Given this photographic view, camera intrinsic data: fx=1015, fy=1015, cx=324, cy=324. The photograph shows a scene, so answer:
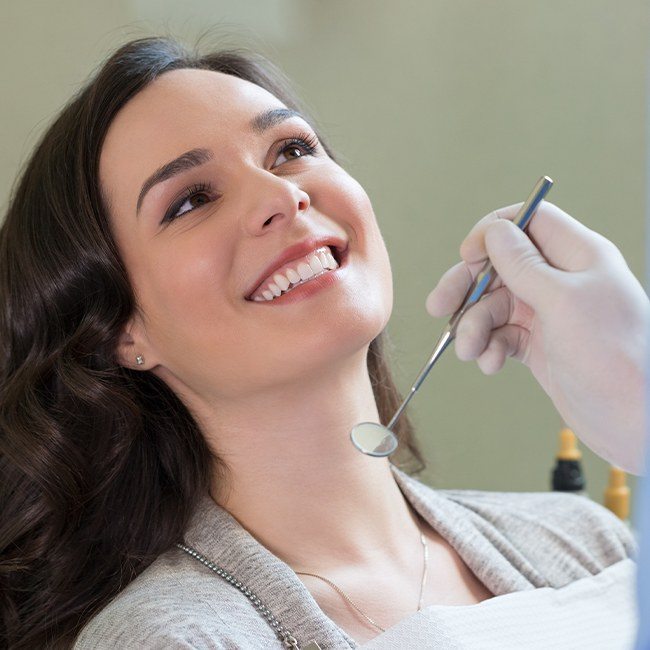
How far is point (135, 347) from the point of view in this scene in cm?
131

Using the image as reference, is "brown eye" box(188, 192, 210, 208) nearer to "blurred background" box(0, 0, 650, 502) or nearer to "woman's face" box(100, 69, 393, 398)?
"woman's face" box(100, 69, 393, 398)

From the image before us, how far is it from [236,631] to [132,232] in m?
0.50

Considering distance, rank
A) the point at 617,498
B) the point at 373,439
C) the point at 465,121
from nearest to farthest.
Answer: the point at 373,439 → the point at 617,498 → the point at 465,121

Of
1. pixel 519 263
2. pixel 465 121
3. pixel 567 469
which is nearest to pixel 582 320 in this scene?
pixel 519 263

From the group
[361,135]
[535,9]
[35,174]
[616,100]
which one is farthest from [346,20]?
[35,174]

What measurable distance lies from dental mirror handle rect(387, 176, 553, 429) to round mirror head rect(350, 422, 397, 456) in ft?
0.31

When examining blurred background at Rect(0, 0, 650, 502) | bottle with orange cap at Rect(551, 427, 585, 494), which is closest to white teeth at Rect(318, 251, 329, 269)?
bottle with orange cap at Rect(551, 427, 585, 494)

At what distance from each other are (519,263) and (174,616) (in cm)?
51

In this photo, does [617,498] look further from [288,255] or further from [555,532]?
Result: [288,255]

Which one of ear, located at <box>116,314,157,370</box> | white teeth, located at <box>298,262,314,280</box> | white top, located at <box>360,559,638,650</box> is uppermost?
white teeth, located at <box>298,262,314,280</box>

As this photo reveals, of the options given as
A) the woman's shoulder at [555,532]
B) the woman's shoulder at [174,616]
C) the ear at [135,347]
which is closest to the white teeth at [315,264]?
the ear at [135,347]

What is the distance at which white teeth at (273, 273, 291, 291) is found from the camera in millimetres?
1154

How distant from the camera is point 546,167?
7.41 feet

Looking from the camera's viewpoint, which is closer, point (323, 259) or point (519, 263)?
point (519, 263)
